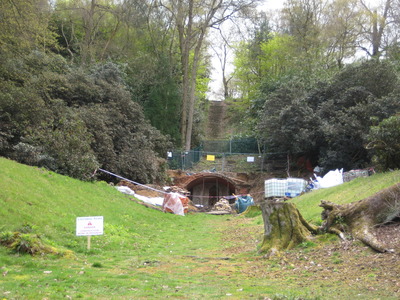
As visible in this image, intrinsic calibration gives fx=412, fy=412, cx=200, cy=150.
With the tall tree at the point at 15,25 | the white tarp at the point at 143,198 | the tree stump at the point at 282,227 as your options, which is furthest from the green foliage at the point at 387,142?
the tall tree at the point at 15,25

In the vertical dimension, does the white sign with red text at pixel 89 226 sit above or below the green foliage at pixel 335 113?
below

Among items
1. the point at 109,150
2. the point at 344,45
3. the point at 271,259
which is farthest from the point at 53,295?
the point at 344,45

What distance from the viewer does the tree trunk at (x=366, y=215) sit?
905cm

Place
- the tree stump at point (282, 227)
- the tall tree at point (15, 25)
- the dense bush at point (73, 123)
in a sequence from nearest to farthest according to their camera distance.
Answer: the tree stump at point (282, 227), the tall tree at point (15, 25), the dense bush at point (73, 123)

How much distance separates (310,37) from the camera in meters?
42.9

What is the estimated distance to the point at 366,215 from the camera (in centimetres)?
948

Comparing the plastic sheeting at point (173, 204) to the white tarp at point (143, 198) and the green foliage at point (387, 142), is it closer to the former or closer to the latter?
the white tarp at point (143, 198)

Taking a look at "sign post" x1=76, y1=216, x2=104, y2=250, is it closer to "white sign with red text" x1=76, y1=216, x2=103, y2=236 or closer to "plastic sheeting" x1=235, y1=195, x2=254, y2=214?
"white sign with red text" x1=76, y1=216, x2=103, y2=236

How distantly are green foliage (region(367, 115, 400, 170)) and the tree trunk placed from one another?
31.6 feet

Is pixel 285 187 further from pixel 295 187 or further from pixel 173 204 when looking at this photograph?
pixel 173 204

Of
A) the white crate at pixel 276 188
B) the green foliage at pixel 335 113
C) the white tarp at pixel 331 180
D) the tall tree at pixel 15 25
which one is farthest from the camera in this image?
the green foliage at pixel 335 113

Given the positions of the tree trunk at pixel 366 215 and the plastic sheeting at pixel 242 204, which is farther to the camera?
the plastic sheeting at pixel 242 204

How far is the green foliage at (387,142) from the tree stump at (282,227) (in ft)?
33.6

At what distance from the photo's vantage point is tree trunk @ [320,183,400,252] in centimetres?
905
